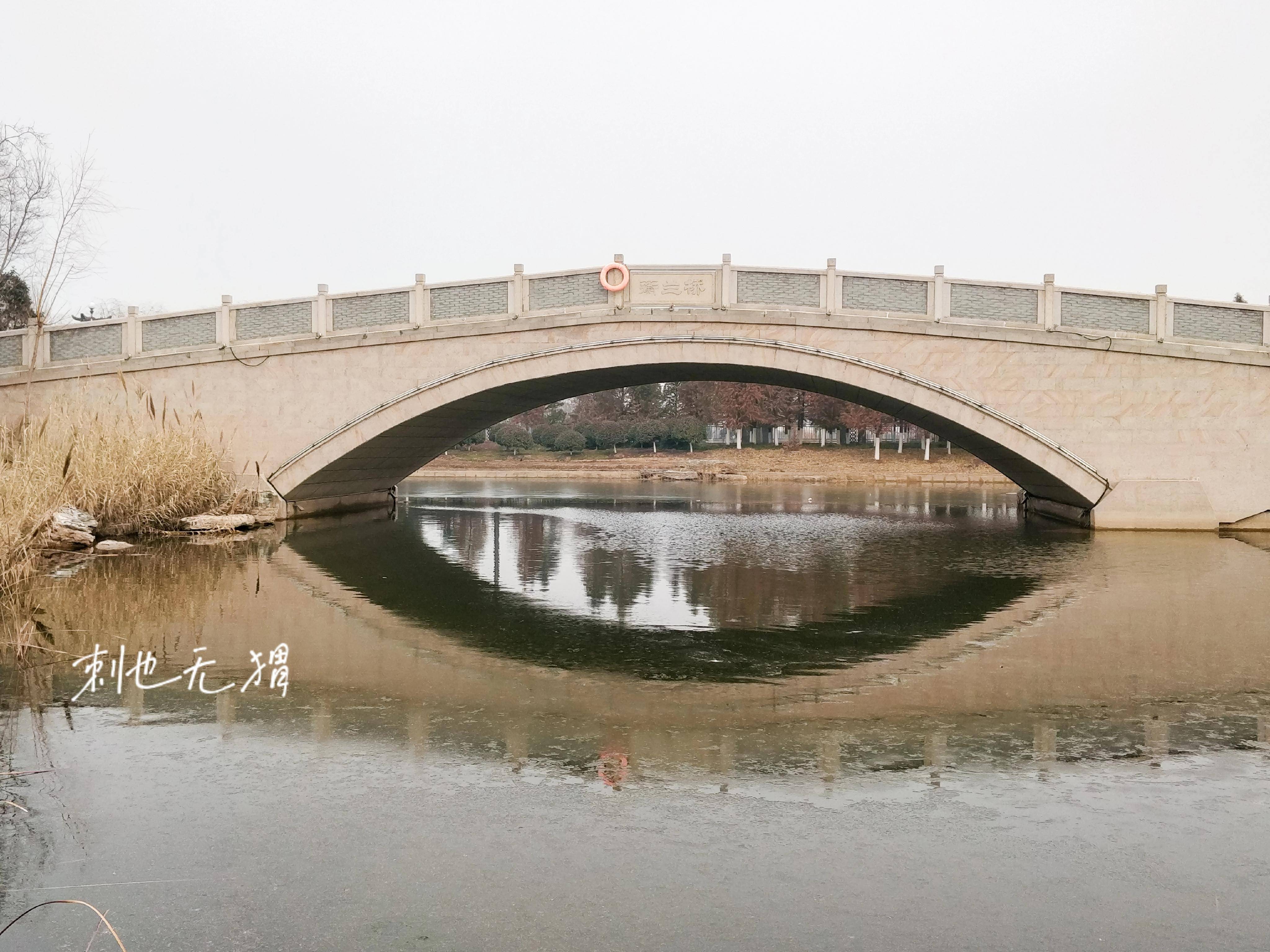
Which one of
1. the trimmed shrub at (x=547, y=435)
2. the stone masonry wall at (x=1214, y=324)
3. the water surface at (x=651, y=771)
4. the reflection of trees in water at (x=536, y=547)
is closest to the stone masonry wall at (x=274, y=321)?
the reflection of trees in water at (x=536, y=547)

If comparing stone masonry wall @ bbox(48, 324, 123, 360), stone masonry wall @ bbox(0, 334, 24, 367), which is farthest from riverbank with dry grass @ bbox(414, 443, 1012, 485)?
stone masonry wall @ bbox(48, 324, 123, 360)

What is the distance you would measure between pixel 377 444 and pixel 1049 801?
15155 millimetres

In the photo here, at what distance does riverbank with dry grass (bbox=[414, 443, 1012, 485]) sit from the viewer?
1367 inches

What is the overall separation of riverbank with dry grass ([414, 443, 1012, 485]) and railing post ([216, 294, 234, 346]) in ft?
60.6

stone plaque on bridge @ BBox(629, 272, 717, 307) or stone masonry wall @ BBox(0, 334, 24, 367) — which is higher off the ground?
stone plaque on bridge @ BBox(629, 272, 717, 307)

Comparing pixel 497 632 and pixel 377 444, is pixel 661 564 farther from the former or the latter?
pixel 377 444

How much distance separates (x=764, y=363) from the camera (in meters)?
15.9

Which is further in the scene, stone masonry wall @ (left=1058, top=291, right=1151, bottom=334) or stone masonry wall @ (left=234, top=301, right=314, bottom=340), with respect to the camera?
stone masonry wall @ (left=234, top=301, right=314, bottom=340)

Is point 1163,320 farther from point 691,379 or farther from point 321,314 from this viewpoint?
point 321,314

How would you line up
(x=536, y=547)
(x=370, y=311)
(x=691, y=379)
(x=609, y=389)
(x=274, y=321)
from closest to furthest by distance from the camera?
(x=536, y=547) → (x=370, y=311) → (x=274, y=321) → (x=691, y=379) → (x=609, y=389)

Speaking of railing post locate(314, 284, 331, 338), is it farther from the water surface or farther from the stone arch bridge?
the water surface

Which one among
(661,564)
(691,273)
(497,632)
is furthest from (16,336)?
(497,632)

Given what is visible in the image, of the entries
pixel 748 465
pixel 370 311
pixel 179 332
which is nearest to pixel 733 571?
pixel 370 311

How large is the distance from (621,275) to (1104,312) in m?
7.26
